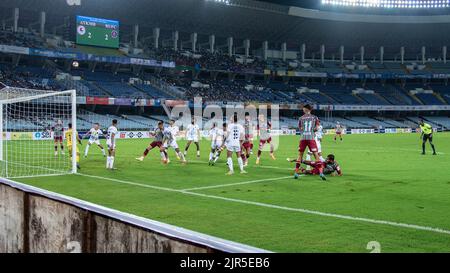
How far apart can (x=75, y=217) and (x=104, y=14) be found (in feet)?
194

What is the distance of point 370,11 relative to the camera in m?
74.0

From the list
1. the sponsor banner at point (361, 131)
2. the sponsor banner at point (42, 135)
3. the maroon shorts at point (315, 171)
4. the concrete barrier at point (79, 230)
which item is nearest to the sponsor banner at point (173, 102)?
the sponsor banner at point (42, 135)

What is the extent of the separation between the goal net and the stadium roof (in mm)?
18999

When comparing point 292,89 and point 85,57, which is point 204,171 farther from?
point 292,89

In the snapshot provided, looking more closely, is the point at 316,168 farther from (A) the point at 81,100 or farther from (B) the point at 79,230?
(A) the point at 81,100

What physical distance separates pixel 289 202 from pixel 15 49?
48.2 metres

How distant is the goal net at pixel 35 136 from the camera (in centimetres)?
1773

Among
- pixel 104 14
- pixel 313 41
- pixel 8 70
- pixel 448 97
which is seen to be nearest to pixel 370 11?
pixel 313 41

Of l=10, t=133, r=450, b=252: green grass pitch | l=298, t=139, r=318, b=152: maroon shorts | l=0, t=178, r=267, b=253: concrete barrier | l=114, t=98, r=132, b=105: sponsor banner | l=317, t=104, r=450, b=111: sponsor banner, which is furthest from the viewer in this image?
l=317, t=104, r=450, b=111: sponsor banner

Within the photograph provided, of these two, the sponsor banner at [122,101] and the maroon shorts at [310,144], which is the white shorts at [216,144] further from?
the sponsor banner at [122,101]

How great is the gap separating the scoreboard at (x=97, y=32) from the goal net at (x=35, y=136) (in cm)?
1454

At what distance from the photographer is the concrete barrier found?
3.12 m

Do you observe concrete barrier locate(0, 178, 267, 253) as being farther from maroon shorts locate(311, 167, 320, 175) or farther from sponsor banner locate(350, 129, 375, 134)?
sponsor banner locate(350, 129, 375, 134)

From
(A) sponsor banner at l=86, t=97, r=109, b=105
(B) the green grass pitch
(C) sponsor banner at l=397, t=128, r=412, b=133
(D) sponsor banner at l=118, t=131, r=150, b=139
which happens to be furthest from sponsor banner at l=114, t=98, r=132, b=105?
(C) sponsor banner at l=397, t=128, r=412, b=133
